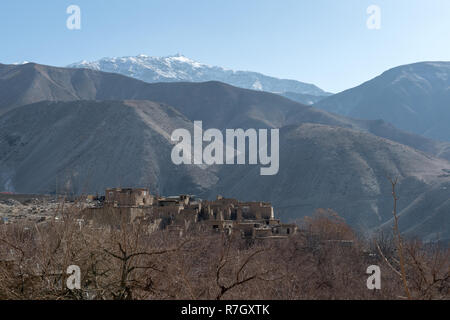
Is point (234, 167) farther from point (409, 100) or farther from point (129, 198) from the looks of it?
point (409, 100)

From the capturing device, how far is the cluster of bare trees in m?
6.98

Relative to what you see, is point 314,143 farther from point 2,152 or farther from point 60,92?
point 60,92

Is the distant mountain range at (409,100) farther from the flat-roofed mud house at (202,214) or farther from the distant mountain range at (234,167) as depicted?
the flat-roofed mud house at (202,214)

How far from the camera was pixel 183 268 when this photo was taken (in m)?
9.83

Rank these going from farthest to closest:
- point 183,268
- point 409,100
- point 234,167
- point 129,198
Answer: point 409,100
point 234,167
point 129,198
point 183,268

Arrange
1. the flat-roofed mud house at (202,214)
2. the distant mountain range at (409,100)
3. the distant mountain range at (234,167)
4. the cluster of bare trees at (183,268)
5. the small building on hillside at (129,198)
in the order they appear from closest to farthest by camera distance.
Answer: the cluster of bare trees at (183,268) → the flat-roofed mud house at (202,214) → the small building on hillside at (129,198) → the distant mountain range at (234,167) → the distant mountain range at (409,100)

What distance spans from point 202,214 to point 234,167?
150 feet

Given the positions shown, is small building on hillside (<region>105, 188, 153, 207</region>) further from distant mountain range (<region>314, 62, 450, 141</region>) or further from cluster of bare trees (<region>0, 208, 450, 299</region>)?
distant mountain range (<region>314, 62, 450, 141</region>)

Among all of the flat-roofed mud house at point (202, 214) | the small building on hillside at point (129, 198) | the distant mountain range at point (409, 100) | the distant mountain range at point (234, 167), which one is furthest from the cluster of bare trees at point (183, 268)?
the distant mountain range at point (409, 100)

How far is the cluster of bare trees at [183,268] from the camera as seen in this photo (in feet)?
22.9

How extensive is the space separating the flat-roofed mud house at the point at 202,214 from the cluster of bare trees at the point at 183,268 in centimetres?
153

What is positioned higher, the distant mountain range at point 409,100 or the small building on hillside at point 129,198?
the distant mountain range at point 409,100

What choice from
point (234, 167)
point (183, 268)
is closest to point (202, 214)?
point (183, 268)

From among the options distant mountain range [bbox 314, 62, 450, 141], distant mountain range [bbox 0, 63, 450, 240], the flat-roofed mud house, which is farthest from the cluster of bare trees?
distant mountain range [bbox 314, 62, 450, 141]
